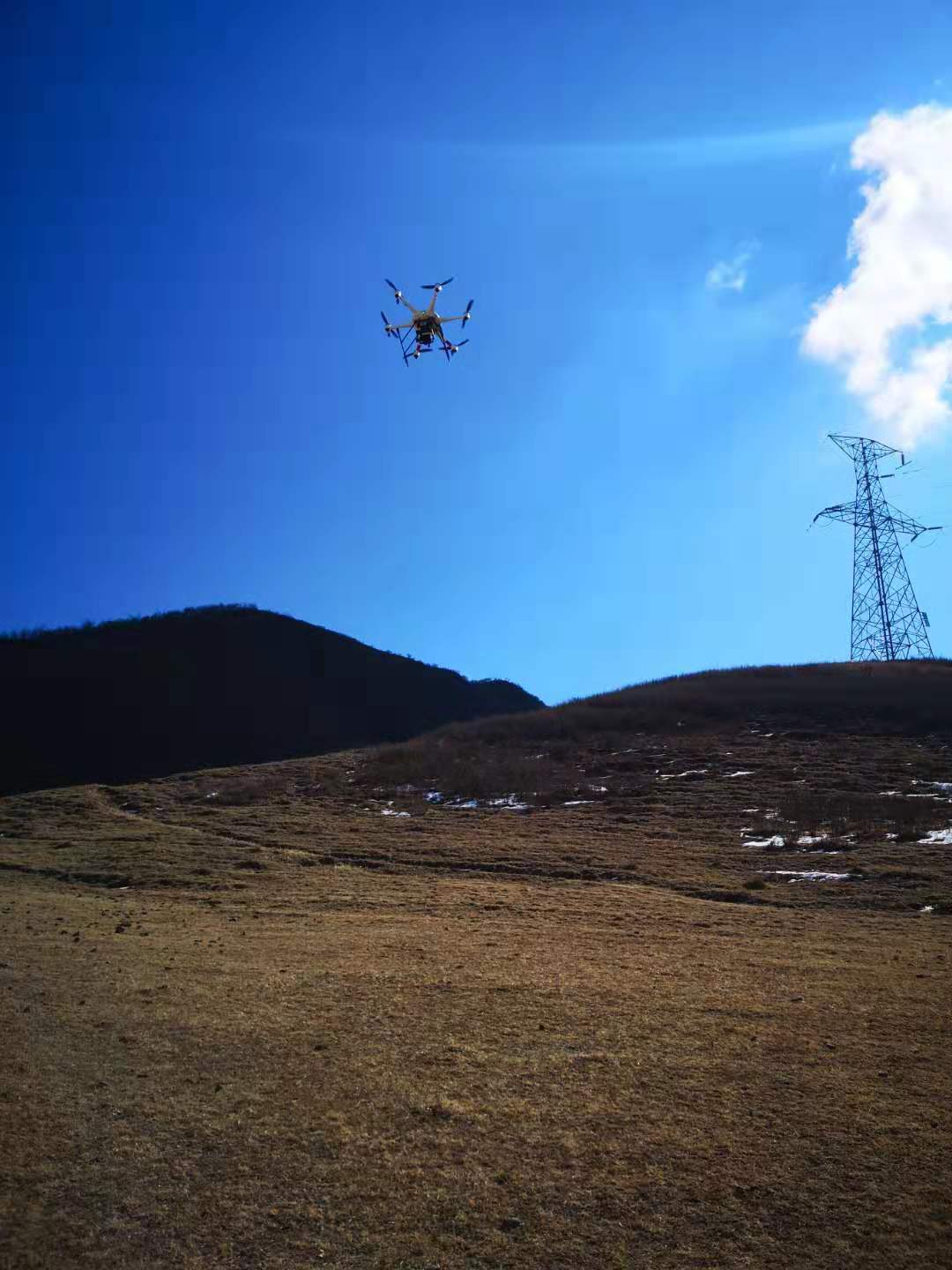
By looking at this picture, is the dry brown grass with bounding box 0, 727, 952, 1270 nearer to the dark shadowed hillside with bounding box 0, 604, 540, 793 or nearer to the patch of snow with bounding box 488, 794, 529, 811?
the patch of snow with bounding box 488, 794, 529, 811

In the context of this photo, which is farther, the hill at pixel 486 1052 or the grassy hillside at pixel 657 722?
the grassy hillside at pixel 657 722

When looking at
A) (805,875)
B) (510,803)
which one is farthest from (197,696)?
(805,875)

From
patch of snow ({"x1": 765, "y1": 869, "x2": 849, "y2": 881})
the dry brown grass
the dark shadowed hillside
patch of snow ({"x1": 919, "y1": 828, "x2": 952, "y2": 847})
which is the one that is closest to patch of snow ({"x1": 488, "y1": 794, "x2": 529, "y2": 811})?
the dry brown grass

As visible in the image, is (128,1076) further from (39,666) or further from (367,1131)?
(39,666)

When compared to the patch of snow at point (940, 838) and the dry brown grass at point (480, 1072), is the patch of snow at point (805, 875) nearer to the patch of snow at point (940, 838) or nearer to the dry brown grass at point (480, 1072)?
the dry brown grass at point (480, 1072)

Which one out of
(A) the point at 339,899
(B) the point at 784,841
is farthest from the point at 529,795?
(A) the point at 339,899

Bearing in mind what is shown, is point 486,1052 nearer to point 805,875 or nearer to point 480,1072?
point 480,1072

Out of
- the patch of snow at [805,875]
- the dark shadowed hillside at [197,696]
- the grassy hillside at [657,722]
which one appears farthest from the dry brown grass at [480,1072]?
the dark shadowed hillside at [197,696]
